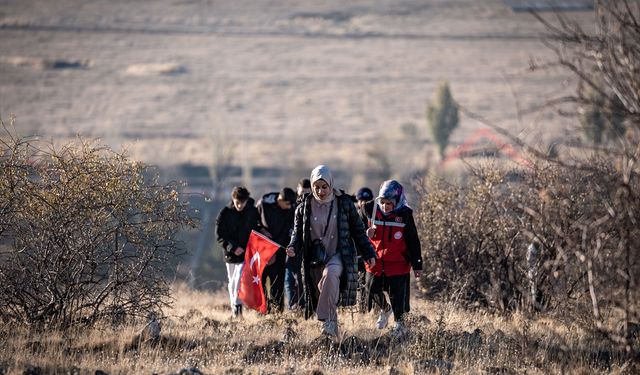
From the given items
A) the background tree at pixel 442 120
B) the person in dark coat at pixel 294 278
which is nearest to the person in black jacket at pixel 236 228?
the person in dark coat at pixel 294 278

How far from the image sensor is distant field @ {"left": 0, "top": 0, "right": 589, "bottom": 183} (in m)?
91.8

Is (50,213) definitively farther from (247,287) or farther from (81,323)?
(247,287)

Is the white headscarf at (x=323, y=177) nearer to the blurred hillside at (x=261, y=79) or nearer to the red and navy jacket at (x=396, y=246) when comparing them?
the red and navy jacket at (x=396, y=246)

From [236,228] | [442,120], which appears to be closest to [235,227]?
[236,228]

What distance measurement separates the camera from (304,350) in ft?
26.2

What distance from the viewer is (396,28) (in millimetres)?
138125

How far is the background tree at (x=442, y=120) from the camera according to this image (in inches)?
3327

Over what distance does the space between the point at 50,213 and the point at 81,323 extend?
1067 millimetres

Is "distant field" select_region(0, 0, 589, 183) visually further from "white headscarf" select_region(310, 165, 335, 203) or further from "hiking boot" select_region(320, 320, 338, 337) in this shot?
"hiking boot" select_region(320, 320, 338, 337)

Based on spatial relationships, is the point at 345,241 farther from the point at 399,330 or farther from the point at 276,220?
the point at 276,220

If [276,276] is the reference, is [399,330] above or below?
below

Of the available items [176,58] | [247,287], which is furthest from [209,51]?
[247,287]

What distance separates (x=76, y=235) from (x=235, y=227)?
8.59 feet

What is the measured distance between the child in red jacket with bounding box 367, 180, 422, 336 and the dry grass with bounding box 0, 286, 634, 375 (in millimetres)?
319
